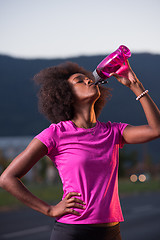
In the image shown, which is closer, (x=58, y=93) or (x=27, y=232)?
(x=58, y=93)

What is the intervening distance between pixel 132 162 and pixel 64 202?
125ft

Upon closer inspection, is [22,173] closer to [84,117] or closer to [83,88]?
[84,117]

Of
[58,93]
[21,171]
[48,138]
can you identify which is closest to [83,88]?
[58,93]

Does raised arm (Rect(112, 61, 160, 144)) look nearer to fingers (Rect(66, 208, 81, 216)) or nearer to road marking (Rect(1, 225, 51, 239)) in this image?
fingers (Rect(66, 208, 81, 216))

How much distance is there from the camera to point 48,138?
73.0 inches

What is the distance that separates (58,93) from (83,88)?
141 mm

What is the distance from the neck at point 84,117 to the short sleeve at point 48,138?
0.20m

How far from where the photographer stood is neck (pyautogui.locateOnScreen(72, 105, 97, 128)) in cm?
202

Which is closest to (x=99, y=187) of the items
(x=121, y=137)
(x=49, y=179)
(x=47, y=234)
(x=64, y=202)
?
(x=64, y=202)

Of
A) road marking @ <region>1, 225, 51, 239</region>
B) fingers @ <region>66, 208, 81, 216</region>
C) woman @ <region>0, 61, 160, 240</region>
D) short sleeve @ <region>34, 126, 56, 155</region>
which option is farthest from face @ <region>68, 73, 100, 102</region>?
road marking @ <region>1, 225, 51, 239</region>

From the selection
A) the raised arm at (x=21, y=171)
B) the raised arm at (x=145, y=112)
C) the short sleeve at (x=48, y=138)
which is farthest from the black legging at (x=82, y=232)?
the raised arm at (x=145, y=112)

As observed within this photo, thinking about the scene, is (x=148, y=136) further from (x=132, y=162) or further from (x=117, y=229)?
(x=132, y=162)

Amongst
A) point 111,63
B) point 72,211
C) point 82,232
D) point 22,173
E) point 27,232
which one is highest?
point 111,63

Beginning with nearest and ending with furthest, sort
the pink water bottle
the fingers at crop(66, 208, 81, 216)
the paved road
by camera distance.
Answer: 1. the fingers at crop(66, 208, 81, 216)
2. the pink water bottle
3. the paved road
